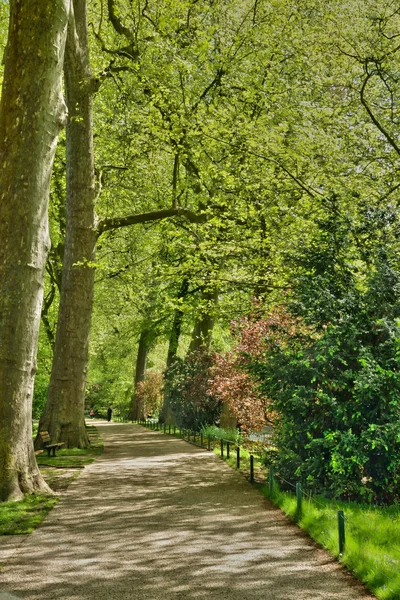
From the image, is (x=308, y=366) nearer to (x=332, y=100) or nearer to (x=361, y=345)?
(x=361, y=345)

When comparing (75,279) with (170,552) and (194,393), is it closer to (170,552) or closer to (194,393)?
(194,393)

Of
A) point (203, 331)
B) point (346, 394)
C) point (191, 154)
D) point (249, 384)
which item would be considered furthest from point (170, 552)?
point (203, 331)

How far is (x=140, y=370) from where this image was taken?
41.2m

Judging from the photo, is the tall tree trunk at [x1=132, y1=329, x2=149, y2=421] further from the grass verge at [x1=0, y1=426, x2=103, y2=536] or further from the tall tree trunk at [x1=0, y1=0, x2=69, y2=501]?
the tall tree trunk at [x1=0, y1=0, x2=69, y2=501]

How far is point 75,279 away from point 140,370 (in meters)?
23.8

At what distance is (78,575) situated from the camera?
250 inches

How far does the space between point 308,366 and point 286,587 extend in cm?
461

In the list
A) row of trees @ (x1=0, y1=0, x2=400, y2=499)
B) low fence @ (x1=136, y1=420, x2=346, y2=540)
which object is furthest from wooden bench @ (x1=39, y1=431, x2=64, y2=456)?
low fence @ (x1=136, y1=420, x2=346, y2=540)

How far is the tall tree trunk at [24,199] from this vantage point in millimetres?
9672

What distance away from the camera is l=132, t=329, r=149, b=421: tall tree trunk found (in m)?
38.2

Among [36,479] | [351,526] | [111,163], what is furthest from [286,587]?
[111,163]

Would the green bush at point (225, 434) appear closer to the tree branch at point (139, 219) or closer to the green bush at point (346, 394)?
the tree branch at point (139, 219)

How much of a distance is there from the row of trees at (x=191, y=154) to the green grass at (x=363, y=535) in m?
3.32

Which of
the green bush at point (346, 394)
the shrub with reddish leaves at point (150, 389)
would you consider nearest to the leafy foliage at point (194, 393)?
the shrub with reddish leaves at point (150, 389)
